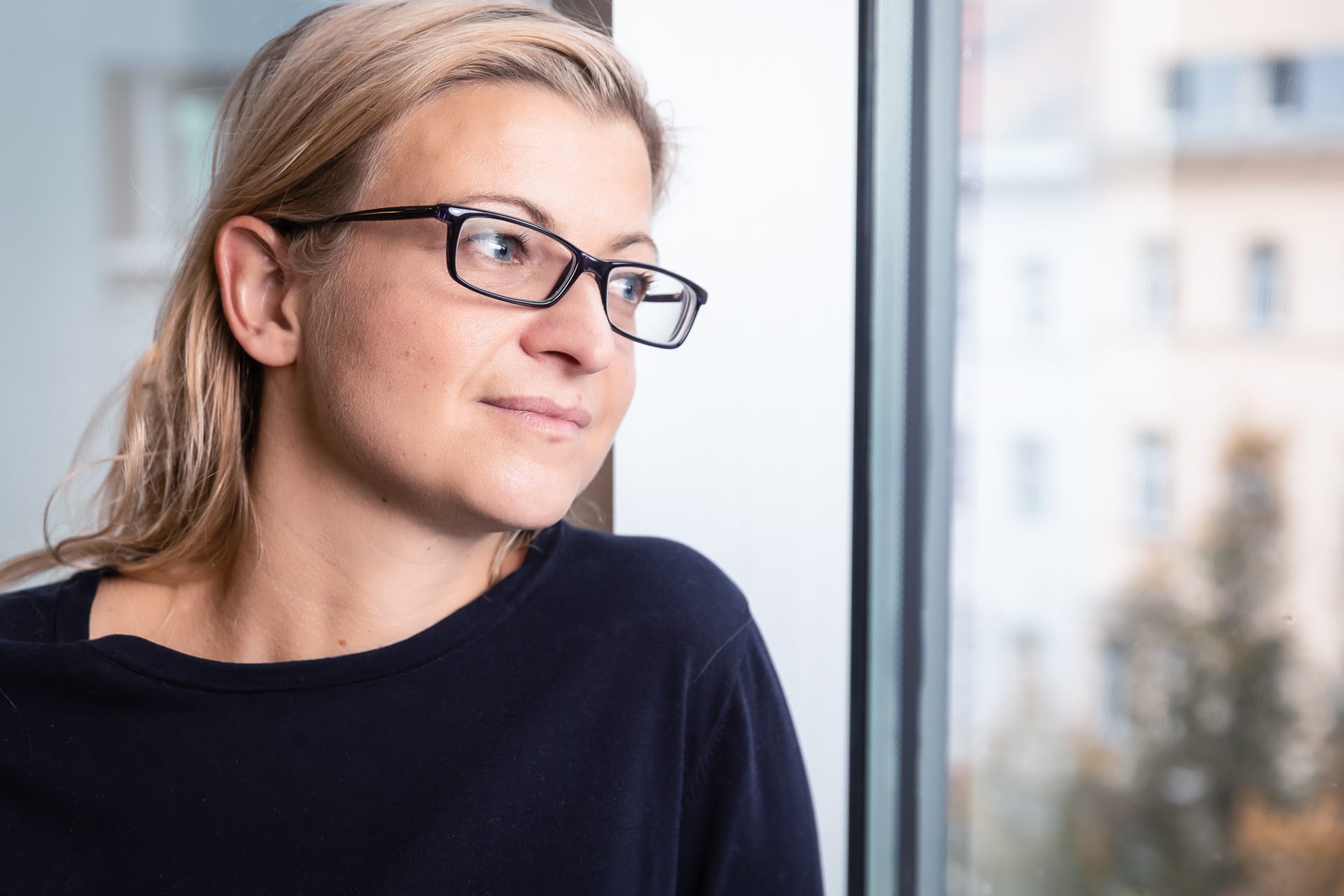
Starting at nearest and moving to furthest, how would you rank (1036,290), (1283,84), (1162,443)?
(1283,84) → (1162,443) → (1036,290)

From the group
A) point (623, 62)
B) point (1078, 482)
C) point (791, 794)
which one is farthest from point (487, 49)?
point (1078, 482)

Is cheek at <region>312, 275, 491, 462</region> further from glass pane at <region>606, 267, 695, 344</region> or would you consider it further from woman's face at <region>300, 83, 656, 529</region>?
glass pane at <region>606, 267, 695, 344</region>

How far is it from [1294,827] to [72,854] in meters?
4.08

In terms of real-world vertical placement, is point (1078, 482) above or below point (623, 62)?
below

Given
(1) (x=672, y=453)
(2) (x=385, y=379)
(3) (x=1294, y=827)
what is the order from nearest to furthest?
(2) (x=385, y=379), (1) (x=672, y=453), (3) (x=1294, y=827)

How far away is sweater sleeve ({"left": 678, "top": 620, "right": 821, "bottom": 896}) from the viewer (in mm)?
1025

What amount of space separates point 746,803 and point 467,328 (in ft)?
1.78

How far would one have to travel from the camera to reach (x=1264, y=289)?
207 inches

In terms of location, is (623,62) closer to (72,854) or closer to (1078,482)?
(72,854)

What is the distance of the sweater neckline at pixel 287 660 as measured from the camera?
937 millimetres

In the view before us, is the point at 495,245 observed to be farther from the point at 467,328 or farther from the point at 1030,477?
the point at 1030,477

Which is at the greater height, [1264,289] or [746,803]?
[1264,289]

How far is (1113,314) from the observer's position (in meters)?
6.56

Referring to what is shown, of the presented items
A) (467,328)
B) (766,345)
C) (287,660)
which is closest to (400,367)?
(467,328)
